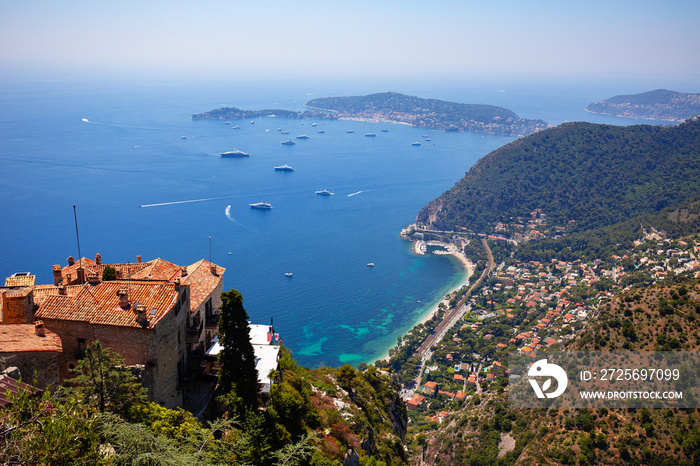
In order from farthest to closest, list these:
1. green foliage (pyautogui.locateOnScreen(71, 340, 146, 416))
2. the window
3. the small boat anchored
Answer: the small boat anchored
the window
green foliage (pyautogui.locateOnScreen(71, 340, 146, 416))

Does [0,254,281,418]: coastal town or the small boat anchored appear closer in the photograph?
[0,254,281,418]: coastal town

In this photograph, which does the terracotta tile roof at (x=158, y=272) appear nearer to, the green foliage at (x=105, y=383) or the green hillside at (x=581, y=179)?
the green foliage at (x=105, y=383)

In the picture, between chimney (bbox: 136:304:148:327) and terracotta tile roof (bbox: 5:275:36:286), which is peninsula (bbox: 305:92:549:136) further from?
chimney (bbox: 136:304:148:327)

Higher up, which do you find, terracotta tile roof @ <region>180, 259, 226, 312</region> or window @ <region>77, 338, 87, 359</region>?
terracotta tile roof @ <region>180, 259, 226, 312</region>

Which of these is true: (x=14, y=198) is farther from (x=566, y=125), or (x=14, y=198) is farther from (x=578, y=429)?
(x=566, y=125)

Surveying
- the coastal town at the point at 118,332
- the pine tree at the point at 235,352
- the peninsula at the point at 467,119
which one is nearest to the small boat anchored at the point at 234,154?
the peninsula at the point at 467,119

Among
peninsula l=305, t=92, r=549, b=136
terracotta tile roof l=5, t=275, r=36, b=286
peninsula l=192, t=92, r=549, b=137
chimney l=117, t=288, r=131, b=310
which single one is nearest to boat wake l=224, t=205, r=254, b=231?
terracotta tile roof l=5, t=275, r=36, b=286

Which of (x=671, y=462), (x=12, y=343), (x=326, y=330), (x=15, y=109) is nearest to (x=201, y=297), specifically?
(x=12, y=343)
